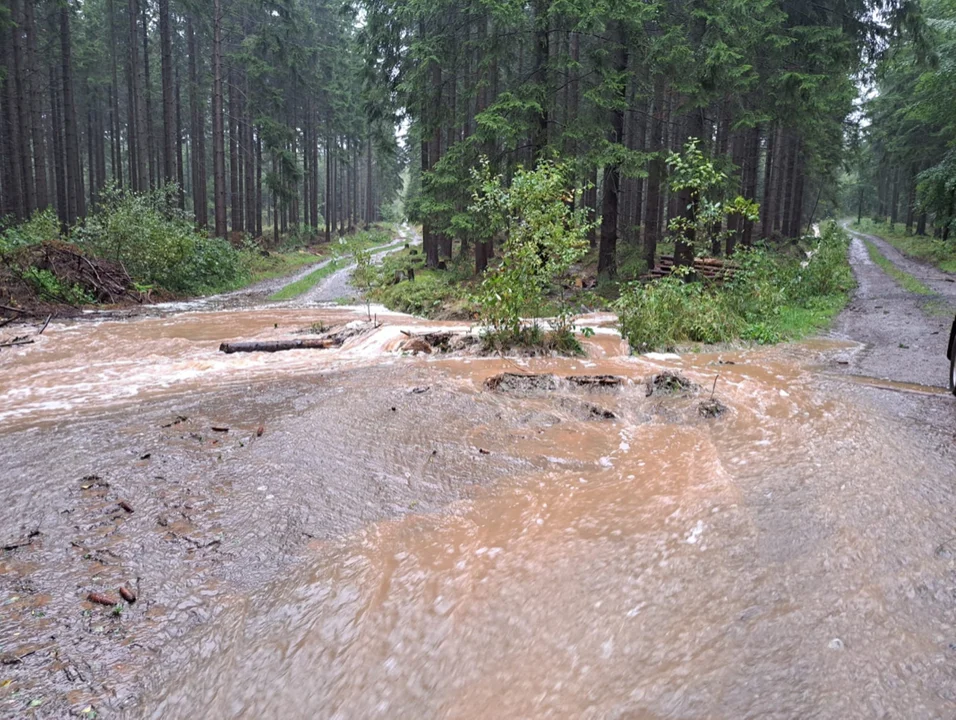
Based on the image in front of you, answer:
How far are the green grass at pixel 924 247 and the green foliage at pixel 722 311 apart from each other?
15.7m

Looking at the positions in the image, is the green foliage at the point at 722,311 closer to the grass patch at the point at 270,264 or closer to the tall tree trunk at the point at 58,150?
the grass patch at the point at 270,264

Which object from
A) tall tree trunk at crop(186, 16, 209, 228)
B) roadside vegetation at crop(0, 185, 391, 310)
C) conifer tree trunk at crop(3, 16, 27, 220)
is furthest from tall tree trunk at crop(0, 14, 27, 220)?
tall tree trunk at crop(186, 16, 209, 228)

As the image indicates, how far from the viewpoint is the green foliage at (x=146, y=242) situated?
17469 millimetres

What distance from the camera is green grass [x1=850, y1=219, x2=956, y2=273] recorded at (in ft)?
88.2

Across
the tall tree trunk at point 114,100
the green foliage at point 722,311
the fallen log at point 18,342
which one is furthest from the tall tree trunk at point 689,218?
the tall tree trunk at point 114,100

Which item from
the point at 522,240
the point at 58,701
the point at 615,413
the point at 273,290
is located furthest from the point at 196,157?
the point at 58,701

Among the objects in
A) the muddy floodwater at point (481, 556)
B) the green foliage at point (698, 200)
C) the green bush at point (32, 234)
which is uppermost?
the green foliage at point (698, 200)

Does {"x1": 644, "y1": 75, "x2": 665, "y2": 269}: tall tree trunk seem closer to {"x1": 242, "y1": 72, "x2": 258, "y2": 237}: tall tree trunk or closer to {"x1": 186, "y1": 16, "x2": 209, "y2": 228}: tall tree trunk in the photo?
{"x1": 186, "y1": 16, "x2": 209, "y2": 228}: tall tree trunk

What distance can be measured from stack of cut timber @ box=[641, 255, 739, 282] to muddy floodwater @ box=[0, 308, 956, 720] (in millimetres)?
9009

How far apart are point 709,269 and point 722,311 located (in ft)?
19.1

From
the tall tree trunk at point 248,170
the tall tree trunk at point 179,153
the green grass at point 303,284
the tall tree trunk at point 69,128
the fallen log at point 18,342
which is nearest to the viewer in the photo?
the fallen log at point 18,342

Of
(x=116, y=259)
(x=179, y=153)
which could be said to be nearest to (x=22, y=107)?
(x=116, y=259)

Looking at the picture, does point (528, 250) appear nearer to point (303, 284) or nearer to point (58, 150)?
point (303, 284)

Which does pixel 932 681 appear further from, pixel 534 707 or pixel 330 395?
pixel 330 395
